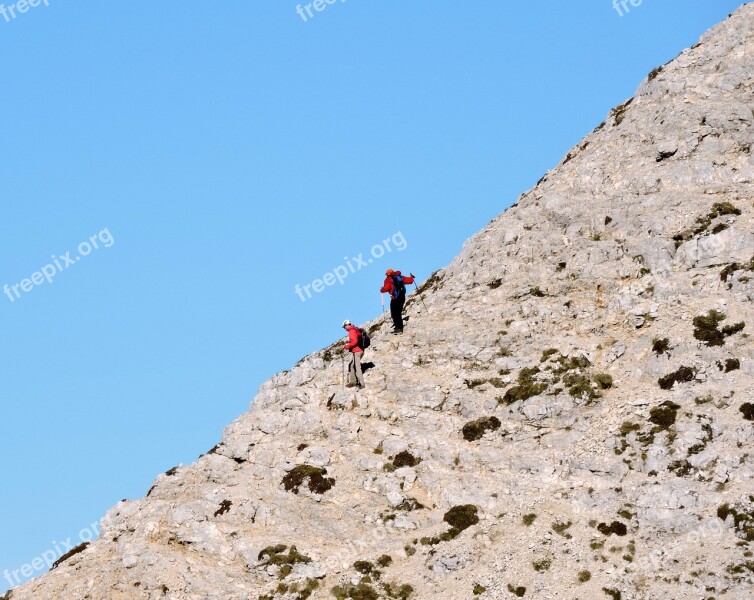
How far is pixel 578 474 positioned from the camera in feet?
149

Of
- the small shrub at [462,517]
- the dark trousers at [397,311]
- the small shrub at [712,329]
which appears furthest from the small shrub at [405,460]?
the small shrub at [712,329]

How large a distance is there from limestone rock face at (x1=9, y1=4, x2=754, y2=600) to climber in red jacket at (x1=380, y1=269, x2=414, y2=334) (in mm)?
1141

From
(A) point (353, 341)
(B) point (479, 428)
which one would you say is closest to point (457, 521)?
(B) point (479, 428)

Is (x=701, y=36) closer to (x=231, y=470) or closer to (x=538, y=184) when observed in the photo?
(x=538, y=184)

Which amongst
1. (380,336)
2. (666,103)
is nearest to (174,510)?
(380,336)

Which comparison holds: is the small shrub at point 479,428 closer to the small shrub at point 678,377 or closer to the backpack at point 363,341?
the backpack at point 363,341

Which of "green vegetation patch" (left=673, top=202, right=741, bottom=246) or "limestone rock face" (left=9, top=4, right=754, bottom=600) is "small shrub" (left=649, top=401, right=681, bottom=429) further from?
"green vegetation patch" (left=673, top=202, right=741, bottom=246)

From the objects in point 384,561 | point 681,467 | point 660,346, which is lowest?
point 681,467

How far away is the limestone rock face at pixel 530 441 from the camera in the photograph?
1639 inches

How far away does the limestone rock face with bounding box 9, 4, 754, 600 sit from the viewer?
1639 inches

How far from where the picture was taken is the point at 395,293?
58781 mm

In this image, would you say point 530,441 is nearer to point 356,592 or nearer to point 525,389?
point 525,389

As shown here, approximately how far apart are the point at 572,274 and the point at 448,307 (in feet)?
24.4

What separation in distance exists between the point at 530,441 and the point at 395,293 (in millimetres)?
14014
